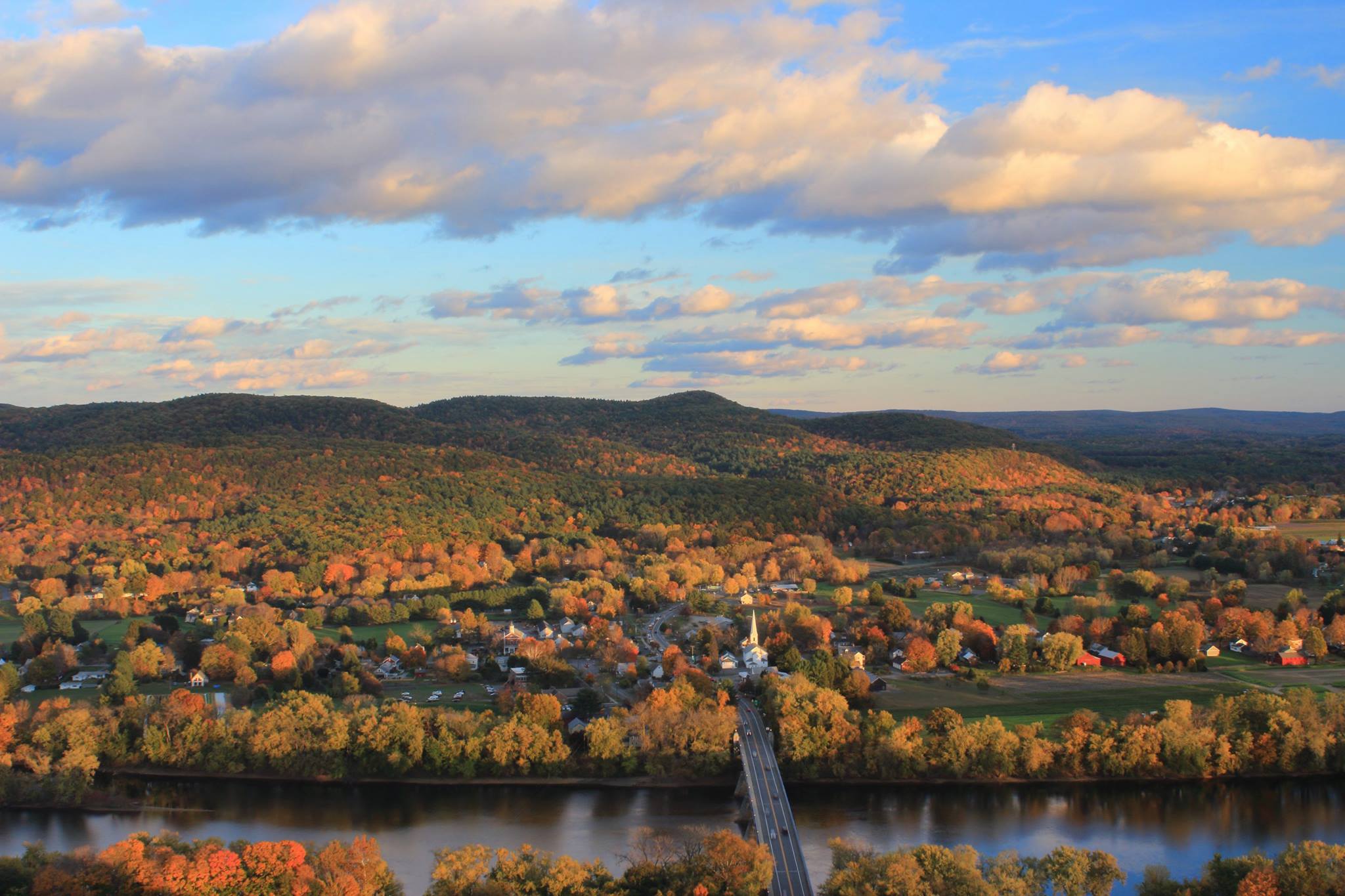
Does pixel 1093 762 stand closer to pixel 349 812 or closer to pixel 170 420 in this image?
pixel 349 812

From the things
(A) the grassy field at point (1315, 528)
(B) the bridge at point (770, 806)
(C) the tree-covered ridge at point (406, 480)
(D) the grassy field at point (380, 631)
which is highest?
(C) the tree-covered ridge at point (406, 480)

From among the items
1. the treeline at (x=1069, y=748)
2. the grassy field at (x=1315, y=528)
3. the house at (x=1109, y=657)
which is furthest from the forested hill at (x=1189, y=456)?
the treeline at (x=1069, y=748)

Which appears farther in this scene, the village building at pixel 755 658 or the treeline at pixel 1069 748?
the village building at pixel 755 658

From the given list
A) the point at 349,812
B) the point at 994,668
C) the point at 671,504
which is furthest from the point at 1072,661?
the point at 671,504

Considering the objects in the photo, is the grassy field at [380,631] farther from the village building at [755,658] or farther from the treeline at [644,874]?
the treeline at [644,874]

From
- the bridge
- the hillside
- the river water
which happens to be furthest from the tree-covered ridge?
the bridge

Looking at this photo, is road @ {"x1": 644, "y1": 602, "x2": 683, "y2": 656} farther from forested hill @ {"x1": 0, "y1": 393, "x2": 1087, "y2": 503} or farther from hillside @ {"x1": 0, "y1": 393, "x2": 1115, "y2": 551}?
forested hill @ {"x1": 0, "y1": 393, "x2": 1087, "y2": 503}
